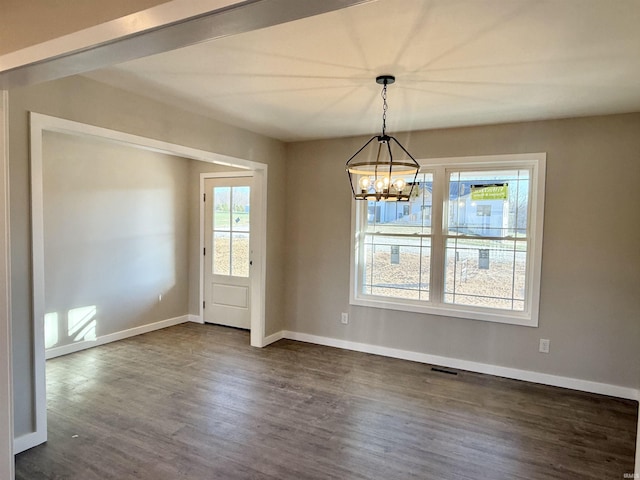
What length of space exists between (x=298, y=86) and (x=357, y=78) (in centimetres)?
45

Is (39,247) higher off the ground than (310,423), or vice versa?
(39,247)

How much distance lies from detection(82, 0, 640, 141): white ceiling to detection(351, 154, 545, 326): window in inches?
23.8

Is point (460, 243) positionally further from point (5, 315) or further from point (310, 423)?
point (5, 315)

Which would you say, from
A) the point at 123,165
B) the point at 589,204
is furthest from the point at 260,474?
the point at 123,165

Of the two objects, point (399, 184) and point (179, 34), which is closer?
point (179, 34)

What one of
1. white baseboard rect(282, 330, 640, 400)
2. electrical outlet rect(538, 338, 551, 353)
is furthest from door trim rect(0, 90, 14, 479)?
electrical outlet rect(538, 338, 551, 353)

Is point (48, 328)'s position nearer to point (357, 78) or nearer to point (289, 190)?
point (289, 190)

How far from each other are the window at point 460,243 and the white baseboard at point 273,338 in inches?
43.0

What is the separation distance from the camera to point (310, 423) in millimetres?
2996

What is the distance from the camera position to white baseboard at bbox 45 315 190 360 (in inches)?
168

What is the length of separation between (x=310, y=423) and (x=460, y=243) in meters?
2.38

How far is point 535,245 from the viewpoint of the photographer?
380cm

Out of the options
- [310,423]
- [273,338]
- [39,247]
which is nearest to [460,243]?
[310,423]

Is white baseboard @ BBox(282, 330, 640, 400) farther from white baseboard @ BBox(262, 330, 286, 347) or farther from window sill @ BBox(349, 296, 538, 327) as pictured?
window sill @ BBox(349, 296, 538, 327)
